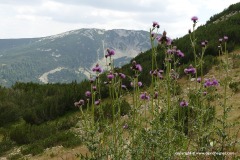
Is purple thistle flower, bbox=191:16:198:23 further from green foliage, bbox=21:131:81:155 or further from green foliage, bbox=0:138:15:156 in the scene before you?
green foliage, bbox=0:138:15:156

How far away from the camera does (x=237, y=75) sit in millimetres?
10133

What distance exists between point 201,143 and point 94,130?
151 cm

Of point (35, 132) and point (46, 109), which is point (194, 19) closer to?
point (35, 132)

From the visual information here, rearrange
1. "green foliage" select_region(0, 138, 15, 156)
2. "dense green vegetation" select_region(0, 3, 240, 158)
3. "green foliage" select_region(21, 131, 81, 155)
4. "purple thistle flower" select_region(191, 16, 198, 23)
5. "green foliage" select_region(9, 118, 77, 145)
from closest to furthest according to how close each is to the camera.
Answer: "purple thistle flower" select_region(191, 16, 198, 23) → "green foliage" select_region(21, 131, 81, 155) → "green foliage" select_region(0, 138, 15, 156) → "dense green vegetation" select_region(0, 3, 240, 158) → "green foliage" select_region(9, 118, 77, 145)

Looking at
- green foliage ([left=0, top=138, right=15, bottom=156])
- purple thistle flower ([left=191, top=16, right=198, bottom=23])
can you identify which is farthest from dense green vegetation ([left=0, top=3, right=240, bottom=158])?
purple thistle flower ([left=191, top=16, right=198, bottom=23])

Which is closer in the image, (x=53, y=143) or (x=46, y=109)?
(x=53, y=143)

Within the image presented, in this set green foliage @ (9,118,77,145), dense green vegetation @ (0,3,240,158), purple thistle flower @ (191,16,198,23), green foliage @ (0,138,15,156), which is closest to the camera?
purple thistle flower @ (191,16,198,23)

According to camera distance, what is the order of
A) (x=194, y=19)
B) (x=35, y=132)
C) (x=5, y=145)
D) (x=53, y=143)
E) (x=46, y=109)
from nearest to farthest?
(x=194, y=19), (x=53, y=143), (x=5, y=145), (x=35, y=132), (x=46, y=109)

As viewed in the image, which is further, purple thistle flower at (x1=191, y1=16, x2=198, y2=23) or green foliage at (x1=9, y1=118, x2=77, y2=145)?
green foliage at (x1=9, y1=118, x2=77, y2=145)

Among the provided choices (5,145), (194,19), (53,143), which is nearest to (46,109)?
(5,145)

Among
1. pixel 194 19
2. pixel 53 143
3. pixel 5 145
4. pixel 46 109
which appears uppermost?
pixel 194 19

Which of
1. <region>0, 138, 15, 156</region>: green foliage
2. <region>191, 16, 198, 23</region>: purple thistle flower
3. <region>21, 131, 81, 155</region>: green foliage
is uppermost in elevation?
<region>191, 16, 198, 23</region>: purple thistle flower

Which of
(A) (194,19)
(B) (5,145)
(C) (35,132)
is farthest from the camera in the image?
(C) (35,132)

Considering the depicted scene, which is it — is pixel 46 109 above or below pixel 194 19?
below
